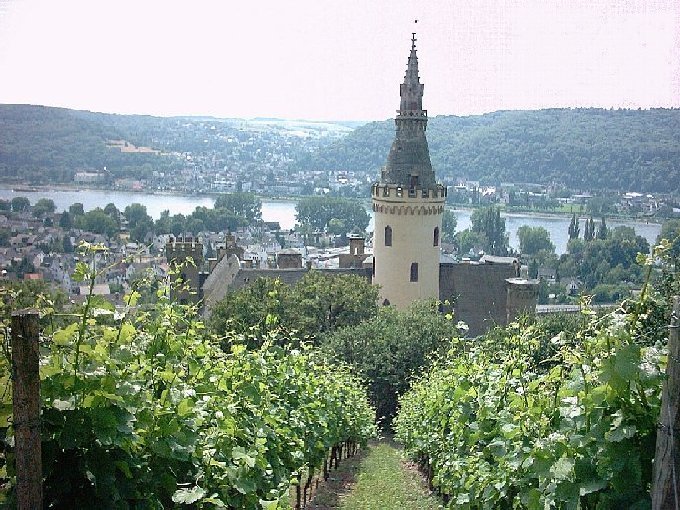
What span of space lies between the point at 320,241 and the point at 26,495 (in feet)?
437

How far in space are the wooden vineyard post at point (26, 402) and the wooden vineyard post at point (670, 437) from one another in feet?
10.2

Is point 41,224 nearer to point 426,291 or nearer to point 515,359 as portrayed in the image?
point 426,291

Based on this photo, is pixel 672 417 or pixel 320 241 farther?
pixel 320 241

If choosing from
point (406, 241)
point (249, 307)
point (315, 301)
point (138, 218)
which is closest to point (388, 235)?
point (406, 241)

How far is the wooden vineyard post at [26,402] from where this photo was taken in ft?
12.9

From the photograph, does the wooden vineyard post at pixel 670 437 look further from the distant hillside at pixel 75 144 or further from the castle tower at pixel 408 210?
the castle tower at pixel 408 210

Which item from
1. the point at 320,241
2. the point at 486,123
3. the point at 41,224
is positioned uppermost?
the point at 486,123

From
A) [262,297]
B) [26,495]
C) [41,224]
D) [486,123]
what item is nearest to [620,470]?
[26,495]

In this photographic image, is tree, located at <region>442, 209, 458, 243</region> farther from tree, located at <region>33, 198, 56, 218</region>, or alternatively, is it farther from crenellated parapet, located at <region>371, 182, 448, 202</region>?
crenellated parapet, located at <region>371, 182, 448, 202</region>

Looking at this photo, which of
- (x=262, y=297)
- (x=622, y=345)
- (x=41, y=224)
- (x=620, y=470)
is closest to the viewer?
(x=620, y=470)

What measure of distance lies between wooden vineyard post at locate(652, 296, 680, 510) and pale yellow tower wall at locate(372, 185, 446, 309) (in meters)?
35.2

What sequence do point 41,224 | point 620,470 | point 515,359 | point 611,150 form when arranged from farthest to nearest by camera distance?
point 611,150, point 41,224, point 515,359, point 620,470

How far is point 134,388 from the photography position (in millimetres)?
4645

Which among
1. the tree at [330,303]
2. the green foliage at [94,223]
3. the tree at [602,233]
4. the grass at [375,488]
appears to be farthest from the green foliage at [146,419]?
the tree at [602,233]
